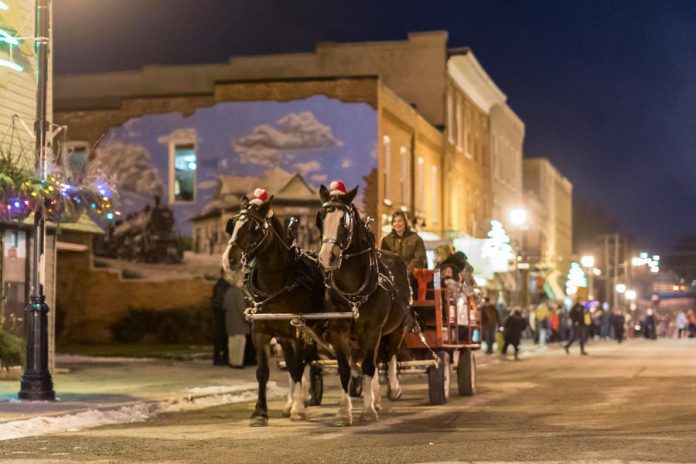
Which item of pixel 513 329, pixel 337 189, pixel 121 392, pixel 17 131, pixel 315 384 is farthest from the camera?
pixel 513 329

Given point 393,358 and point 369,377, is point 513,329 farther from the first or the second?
point 369,377

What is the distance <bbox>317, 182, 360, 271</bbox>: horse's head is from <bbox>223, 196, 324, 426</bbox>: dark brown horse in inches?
26.3

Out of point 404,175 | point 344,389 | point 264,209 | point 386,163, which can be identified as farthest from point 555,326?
point 264,209

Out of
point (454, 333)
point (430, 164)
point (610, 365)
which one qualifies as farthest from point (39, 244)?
point (430, 164)

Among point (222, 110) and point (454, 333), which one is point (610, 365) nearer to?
point (454, 333)

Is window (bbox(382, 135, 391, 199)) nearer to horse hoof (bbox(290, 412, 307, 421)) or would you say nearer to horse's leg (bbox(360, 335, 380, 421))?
horse hoof (bbox(290, 412, 307, 421))

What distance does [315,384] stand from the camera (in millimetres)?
17484

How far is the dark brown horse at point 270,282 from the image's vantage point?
46.9 ft

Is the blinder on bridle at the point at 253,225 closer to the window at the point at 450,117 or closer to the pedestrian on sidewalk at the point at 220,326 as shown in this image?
the pedestrian on sidewalk at the point at 220,326

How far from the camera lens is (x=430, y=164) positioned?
48.3 m

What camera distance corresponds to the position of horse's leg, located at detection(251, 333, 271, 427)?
14.4 meters

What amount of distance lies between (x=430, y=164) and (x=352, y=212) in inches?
1346

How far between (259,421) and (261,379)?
565 mm

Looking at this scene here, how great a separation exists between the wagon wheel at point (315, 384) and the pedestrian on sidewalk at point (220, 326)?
33.5ft
